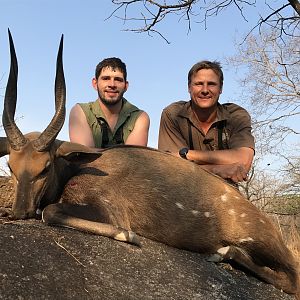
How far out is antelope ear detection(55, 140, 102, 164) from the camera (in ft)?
15.2

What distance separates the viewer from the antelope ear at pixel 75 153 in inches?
182

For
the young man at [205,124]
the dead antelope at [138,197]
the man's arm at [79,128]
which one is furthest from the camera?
the man's arm at [79,128]

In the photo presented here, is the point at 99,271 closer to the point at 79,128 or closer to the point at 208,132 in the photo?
the point at 208,132

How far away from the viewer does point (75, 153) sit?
462cm

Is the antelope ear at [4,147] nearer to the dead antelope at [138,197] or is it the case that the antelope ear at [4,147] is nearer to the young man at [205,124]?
the dead antelope at [138,197]

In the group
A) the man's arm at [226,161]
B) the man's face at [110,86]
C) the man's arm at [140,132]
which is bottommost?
the man's arm at [226,161]

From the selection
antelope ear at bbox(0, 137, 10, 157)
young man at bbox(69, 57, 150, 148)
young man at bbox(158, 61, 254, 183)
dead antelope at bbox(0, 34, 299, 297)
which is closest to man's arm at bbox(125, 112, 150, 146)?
young man at bbox(69, 57, 150, 148)

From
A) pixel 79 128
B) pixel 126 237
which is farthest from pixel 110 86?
pixel 126 237

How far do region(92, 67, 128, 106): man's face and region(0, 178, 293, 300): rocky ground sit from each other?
275 centimetres

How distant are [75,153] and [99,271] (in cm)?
160

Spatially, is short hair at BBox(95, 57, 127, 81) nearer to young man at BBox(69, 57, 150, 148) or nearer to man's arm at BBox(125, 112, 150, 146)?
young man at BBox(69, 57, 150, 148)

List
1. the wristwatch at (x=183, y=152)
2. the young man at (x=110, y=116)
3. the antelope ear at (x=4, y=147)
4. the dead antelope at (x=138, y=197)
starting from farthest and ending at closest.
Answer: the young man at (x=110, y=116), the wristwatch at (x=183, y=152), the antelope ear at (x=4, y=147), the dead antelope at (x=138, y=197)

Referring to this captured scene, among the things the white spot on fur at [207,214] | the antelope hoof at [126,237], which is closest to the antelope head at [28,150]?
the antelope hoof at [126,237]

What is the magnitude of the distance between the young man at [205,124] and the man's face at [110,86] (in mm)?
666
